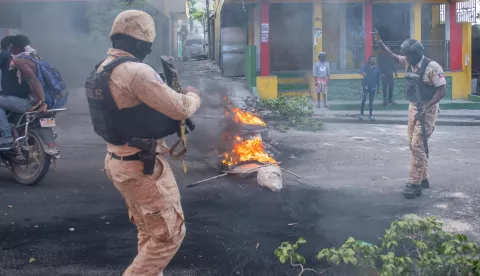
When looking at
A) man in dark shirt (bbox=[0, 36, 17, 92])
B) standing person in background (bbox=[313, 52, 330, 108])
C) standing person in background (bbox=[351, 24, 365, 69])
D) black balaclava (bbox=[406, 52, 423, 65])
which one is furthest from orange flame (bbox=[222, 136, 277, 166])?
standing person in background (bbox=[351, 24, 365, 69])

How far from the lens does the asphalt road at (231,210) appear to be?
13.9ft

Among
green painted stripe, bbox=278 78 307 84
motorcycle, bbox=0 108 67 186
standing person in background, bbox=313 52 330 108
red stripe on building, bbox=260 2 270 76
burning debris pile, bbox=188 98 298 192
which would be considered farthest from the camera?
green painted stripe, bbox=278 78 307 84

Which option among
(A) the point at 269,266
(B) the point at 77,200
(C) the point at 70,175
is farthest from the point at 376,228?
(C) the point at 70,175

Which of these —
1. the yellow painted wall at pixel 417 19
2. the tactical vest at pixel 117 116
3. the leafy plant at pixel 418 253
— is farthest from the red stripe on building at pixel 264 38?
the tactical vest at pixel 117 116

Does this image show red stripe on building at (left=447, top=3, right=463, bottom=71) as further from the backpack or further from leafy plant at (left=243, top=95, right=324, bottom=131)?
the backpack

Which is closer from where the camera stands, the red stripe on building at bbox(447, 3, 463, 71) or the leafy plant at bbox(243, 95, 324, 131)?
the leafy plant at bbox(243, 95, 324, 131)

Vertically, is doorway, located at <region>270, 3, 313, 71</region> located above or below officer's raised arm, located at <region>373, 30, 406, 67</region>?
above

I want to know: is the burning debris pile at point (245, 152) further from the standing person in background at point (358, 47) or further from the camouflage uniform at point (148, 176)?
the standing person in background at point (358, 47)

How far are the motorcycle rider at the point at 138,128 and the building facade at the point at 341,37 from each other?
13.4 m

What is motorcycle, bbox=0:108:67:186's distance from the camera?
6219 millimetres

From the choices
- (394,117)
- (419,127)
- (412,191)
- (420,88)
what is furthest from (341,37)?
(412,191)

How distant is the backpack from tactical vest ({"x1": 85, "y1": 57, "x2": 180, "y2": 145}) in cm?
337

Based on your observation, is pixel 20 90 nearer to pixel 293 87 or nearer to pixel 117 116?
pixel 117 116

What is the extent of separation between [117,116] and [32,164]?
3.76m
